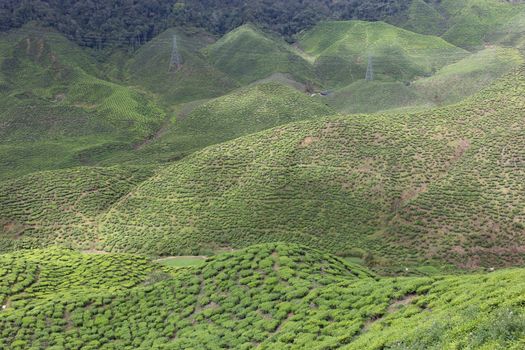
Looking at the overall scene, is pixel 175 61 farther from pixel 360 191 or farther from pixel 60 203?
pixel 360 191

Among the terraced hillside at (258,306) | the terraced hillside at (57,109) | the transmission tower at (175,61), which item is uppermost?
the terraced hillside at (258,306)

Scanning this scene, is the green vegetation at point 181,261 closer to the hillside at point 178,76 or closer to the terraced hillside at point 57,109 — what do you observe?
the terraced hillside at point 57,109

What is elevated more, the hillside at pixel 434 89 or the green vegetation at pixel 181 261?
the hillside at pixel 434 89

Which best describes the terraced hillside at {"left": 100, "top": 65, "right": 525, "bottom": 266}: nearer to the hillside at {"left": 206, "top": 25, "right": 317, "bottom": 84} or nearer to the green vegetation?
the green vegetation

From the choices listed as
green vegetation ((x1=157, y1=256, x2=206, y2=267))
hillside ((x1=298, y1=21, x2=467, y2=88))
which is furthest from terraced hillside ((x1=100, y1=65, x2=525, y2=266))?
hillside ((x1=298, y1=21, x2=467, y2=88))

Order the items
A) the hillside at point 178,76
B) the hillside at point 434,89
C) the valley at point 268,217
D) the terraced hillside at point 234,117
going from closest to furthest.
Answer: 1. the valley at point 268,217
2. the terraced hillside at point 234,117
3. the hillside at point 434,89
4. the hillside at point 178,76

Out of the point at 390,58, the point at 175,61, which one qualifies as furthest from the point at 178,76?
the point at 390,58

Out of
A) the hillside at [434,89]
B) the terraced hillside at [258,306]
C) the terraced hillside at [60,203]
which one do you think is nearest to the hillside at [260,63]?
the hillside at [434,89]

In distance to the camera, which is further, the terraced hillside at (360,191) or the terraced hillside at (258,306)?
the terraced hillside at (360,191)
